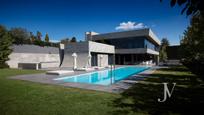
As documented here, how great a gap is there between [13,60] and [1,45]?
122 inches

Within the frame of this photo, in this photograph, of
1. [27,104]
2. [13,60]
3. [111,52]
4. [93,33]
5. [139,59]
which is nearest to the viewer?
[27,104]

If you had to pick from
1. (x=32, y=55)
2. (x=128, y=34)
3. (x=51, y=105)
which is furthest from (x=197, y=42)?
(x=32, y=55)

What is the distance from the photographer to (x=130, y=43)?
1233 inches

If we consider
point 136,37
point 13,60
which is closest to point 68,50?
point 13,60

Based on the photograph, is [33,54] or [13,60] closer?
[13,60]

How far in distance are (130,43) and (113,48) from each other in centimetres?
426

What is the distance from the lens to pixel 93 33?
35.2 m

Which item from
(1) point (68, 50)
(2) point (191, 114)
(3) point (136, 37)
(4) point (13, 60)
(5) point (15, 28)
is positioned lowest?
(2) point (191, 114)

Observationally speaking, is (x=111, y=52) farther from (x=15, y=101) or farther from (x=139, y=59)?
(x=15, y=101)

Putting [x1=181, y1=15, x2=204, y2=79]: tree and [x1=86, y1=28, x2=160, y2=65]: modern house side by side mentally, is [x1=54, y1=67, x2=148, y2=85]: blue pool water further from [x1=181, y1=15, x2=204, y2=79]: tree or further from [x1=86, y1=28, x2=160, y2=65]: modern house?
[x1=86, y1=28, x2=160, y2=65]: modern house

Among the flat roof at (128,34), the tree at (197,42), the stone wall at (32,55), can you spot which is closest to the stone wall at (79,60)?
the stone wall at (32,55)

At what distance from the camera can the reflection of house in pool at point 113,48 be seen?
75.8 ft

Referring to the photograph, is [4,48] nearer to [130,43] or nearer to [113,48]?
[113,48]

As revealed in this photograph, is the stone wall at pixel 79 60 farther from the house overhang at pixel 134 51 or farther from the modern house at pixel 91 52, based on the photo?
the house overhang at pixel 134 51
